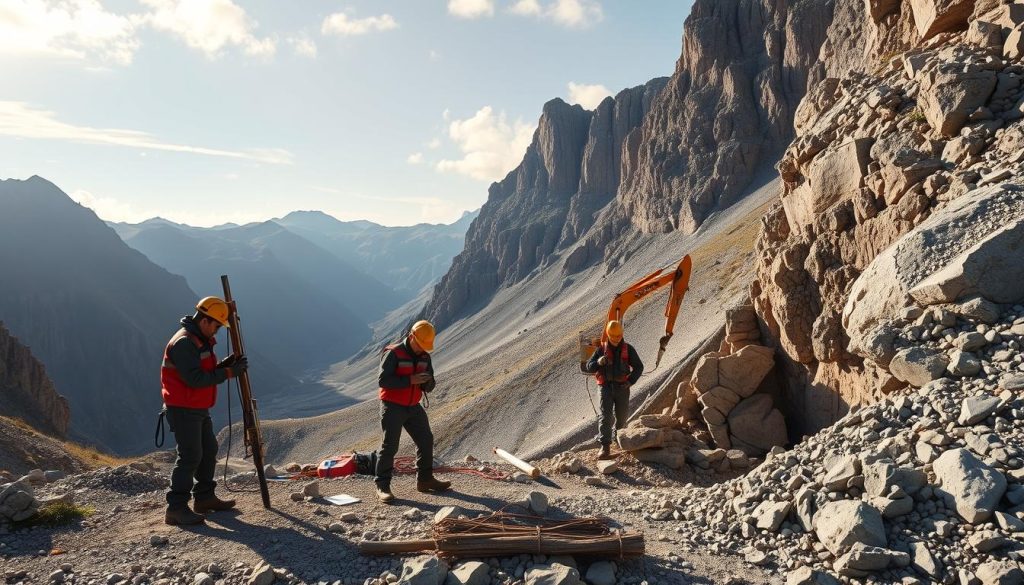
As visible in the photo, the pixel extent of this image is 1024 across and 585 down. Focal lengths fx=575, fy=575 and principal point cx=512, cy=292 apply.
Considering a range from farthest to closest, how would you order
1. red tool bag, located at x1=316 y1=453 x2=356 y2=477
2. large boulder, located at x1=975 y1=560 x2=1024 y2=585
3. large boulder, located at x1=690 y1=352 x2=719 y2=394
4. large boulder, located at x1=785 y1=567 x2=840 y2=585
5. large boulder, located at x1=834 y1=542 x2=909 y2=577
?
1. large boulder, located at x1=690 y1=352 x2=719 y2=394
2. red tool bag, located at x1=316 y1=453 x2=356 y2=477
3. large boulder, located at x1=785 y1=567 x2=840 y2=585
4. large boulder, located at x1=834 y1=542 x2=909 y2=577
5. large boulder, located at x1=975 y1=560 x2=1024 y2=585

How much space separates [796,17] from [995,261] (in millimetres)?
104200

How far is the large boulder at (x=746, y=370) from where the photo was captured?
16719 mm

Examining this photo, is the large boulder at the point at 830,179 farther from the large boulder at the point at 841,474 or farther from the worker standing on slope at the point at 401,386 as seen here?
the worker standing on slope at the point at 401,386

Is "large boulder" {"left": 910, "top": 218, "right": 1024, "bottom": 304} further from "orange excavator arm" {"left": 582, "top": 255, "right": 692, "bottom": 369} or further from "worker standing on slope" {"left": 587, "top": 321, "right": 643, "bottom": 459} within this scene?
"orange excavator arm" {"left": 582, "top": 255, "right": 692, "bottom": 369}

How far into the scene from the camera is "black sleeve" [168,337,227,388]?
8203 millimetres

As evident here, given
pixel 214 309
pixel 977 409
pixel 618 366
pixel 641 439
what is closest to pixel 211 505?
pixel 214 309

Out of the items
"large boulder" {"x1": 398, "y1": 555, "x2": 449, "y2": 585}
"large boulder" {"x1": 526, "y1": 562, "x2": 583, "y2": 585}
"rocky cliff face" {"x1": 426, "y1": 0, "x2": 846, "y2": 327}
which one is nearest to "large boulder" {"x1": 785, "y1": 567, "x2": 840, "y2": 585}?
"large boulder" {"x1": 526, "y1": 562, "x2": 583, "y2": 585}

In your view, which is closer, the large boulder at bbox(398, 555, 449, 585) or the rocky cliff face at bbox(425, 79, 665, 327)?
the large boulder at bbox(398, 555, 449, 585)

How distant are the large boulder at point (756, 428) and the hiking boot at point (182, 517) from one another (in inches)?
516

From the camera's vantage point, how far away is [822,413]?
15078mm

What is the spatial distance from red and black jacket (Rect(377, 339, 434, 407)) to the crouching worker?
7.22ft

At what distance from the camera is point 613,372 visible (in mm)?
13961

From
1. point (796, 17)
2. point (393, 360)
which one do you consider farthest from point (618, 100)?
point (393, 360)

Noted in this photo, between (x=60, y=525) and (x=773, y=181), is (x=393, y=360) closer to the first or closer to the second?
(x=60, y=525)
